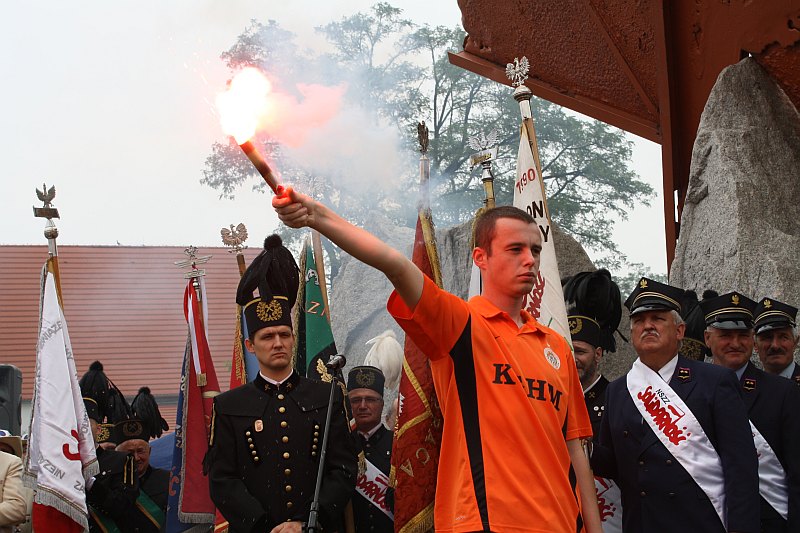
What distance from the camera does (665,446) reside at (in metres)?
4.33

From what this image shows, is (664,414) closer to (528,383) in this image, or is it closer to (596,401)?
(596,401)

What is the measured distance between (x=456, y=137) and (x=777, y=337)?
44.3ft

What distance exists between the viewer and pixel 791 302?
659cm

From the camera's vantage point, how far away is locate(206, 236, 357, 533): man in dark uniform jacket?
4785 millimetres

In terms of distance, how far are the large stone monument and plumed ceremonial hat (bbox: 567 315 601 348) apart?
5.28 feet

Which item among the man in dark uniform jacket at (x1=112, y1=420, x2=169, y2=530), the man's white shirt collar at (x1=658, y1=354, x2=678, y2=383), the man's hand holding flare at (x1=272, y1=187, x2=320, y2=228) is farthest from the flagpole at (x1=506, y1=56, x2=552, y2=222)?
the man in dark uniform jacket at (x1=112, y1=420, x2=169, y2=530)

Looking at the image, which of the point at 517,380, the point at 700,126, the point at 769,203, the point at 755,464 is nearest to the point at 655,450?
the point at 755,464

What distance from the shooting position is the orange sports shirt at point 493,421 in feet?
10.6

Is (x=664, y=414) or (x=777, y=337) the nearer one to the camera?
(x=664, y=414)

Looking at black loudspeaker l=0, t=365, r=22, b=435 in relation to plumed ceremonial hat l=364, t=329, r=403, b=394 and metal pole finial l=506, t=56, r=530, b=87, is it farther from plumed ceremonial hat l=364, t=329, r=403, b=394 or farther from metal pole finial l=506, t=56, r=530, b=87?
metal pole finial l=506, t=56, r=530, b=87

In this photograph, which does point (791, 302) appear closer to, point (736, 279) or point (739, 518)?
point (736, 279)

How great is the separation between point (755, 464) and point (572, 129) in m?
16.7

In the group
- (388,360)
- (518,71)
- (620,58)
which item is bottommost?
(388,360)

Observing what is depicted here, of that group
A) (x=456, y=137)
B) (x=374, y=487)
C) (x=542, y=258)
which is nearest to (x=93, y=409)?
(x=374, y=487)
